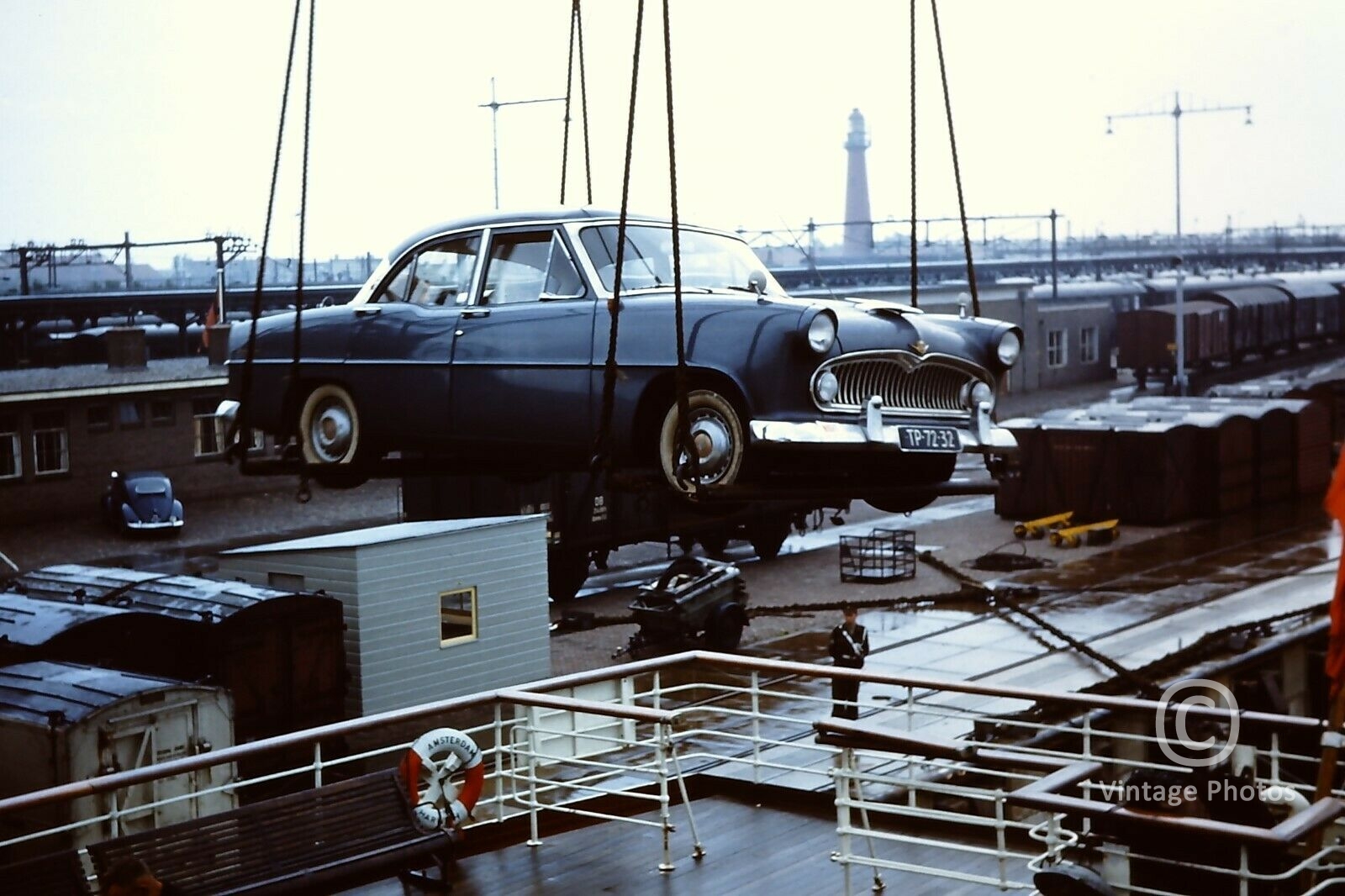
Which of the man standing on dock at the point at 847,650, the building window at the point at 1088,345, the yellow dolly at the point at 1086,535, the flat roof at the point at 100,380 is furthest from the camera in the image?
the building window at the point at 1088,345

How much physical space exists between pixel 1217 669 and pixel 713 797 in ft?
38.7

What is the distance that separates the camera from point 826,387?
609 centimetres

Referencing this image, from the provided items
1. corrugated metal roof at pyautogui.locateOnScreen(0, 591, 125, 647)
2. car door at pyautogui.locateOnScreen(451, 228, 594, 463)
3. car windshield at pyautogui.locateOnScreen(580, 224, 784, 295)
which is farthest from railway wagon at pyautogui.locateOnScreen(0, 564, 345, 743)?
car door at pyautogui.locateOnScreen(451, 228, 594, 463)

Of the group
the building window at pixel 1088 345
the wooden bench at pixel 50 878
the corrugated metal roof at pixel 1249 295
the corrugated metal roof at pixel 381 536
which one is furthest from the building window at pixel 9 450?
the corrugated metal roof at pixel 1249 295

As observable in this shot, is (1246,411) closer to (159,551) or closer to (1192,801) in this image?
(159,551)

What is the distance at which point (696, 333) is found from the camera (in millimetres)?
6180

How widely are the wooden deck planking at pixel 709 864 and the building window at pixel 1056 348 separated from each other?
144ft

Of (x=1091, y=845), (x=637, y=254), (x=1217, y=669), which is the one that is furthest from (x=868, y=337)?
(x=1217, y=669)

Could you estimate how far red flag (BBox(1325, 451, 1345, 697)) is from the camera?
4.22 metres

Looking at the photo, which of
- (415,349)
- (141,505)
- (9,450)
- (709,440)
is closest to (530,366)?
(415,349)

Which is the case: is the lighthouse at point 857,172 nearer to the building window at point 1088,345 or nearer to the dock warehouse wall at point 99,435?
the building window at point 1088,345

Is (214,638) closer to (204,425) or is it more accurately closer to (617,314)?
(617,314)

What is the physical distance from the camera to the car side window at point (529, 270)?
6.87 meters

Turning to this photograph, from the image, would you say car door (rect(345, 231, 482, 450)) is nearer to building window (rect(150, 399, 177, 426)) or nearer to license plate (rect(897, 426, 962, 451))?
license plate (rect(897, 426, 962, 451))
